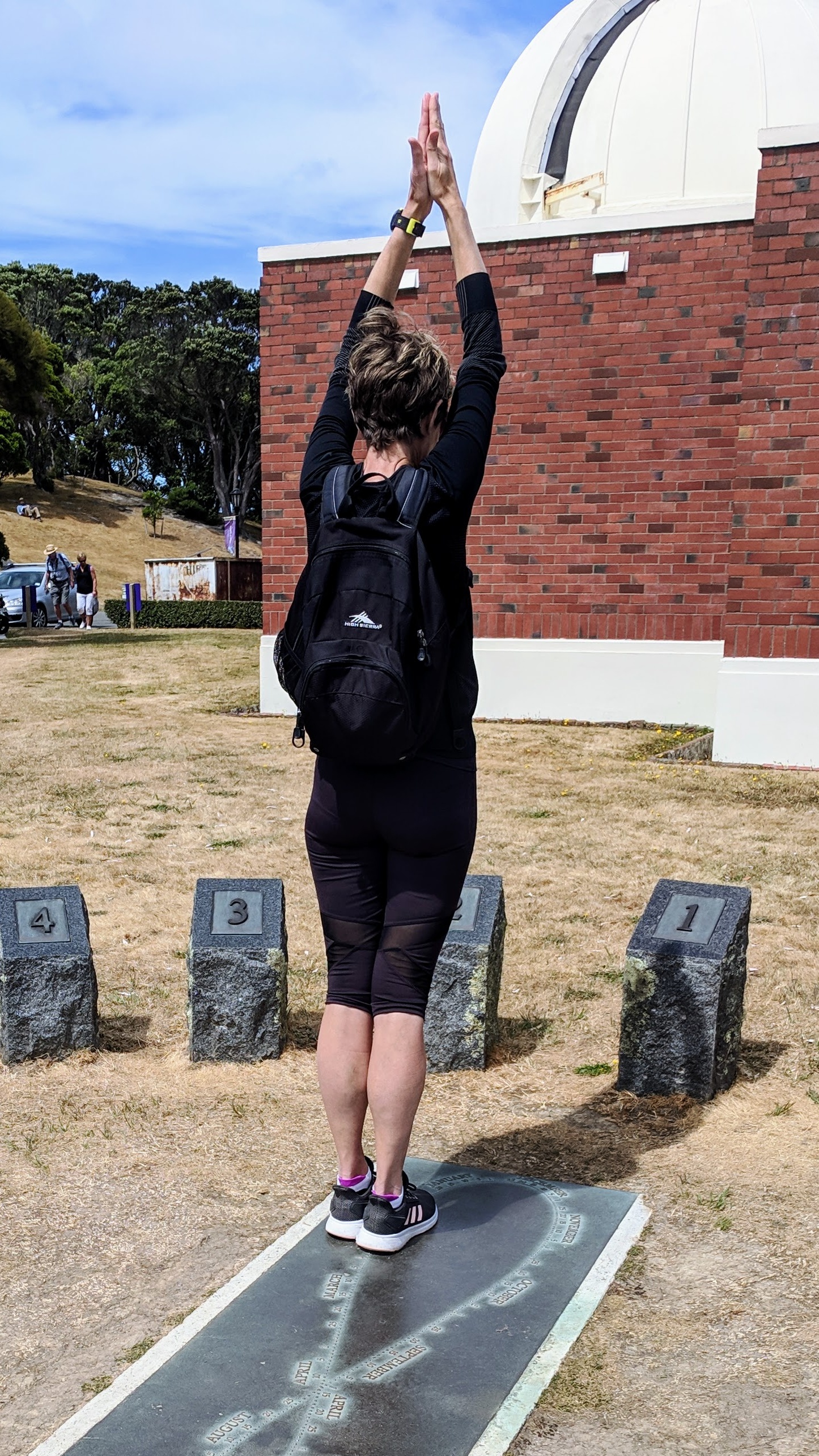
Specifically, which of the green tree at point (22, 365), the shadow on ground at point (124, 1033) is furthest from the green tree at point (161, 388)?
the shadow on ground at point (124, 1033)

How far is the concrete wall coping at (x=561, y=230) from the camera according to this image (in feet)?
37.7

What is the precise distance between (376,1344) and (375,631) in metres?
1.48

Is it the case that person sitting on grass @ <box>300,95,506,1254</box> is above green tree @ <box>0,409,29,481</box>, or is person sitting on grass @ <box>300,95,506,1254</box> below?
below

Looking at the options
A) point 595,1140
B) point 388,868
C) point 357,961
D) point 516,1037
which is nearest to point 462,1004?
point 516,1037

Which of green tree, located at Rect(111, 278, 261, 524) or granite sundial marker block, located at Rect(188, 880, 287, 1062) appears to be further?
green tree, located at Rect(111, 278, 261, 524)

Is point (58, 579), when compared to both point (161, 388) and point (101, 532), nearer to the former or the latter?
point (101, 532)

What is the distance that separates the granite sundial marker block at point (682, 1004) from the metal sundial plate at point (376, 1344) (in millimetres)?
791

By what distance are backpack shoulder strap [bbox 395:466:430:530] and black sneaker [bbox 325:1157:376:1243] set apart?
164 cm

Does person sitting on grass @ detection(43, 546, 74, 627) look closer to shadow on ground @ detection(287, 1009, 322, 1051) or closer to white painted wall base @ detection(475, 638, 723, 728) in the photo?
white painted wall base @ detection(475, 638, 723, 728)

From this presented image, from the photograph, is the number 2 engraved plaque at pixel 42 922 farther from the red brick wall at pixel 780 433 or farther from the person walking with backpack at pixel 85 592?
the person walking with backpack at pixel 85 592

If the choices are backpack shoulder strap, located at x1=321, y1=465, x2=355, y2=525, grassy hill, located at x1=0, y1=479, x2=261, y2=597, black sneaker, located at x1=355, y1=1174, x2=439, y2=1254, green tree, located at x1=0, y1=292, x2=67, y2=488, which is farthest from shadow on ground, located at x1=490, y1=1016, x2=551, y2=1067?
grassy hill, located at x1=0, y1=479, x2=261, y2=597

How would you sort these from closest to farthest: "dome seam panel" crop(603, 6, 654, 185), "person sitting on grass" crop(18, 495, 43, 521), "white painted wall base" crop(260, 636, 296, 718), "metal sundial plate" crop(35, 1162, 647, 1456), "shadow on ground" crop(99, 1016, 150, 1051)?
"metal sundial plate" crop(35, 1162, 647, 1456)
"shadow on ground" crop(99, 1016, 150, 1051)
"white painted wall base" crop(260, 636, 296, 718)
"dome seam panel" crop(603, 6, 654, 185)
"person sitting on grass" crop(18, 495, 43, 521)

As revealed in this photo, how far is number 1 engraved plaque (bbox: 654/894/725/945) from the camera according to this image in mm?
4105

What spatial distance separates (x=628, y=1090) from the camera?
414 cm
